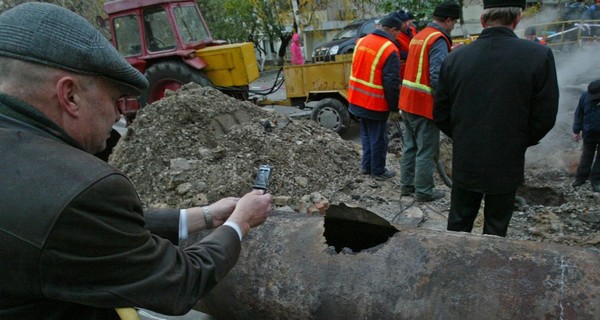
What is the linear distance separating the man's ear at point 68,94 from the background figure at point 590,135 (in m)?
5.20

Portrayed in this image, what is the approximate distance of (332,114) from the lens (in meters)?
7.52

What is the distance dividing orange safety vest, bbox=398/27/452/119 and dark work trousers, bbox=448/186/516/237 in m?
1.21

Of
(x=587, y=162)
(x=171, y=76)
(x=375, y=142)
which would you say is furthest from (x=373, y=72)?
(x=171, y=76)

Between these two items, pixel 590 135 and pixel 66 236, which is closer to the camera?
pixel 66 236

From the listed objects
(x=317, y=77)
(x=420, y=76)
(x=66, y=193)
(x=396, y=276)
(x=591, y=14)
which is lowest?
Result: (x=317, y=77)

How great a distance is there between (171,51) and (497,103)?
6.34 m

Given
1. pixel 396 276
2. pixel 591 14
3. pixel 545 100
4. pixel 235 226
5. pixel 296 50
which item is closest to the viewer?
pixel 235 226

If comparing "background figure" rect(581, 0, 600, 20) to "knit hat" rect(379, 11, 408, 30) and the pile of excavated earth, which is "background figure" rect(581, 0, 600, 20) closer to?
the pile of excavated earth

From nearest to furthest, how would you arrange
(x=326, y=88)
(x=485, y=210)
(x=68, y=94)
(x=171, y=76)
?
(x=68, y=94) → (x=485, y=210) → (x=171, y=76) → (x=326, y=88)

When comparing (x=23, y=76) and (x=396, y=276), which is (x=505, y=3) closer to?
(x=396, y=276)

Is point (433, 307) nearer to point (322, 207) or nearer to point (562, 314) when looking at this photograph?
point (562, 314)

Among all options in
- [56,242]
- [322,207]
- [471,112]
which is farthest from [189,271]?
[322,207]

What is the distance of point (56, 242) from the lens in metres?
0.95

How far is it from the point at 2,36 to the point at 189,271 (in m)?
0.71
